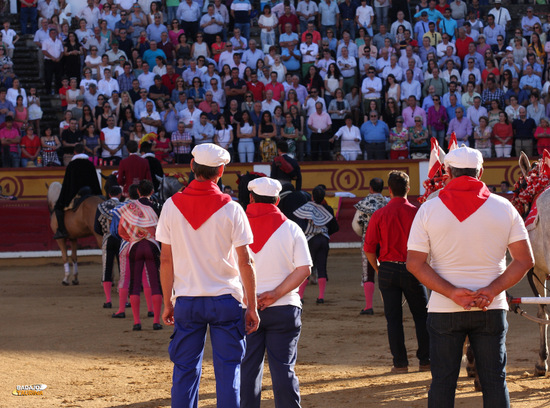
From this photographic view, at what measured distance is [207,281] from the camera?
5496mm

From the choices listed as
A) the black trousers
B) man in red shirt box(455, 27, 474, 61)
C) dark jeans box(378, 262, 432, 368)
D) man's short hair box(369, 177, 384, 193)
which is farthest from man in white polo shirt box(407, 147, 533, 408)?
the black trousers

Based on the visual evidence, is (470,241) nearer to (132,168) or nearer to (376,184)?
(376,184)

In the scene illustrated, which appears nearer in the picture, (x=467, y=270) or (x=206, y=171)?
(x=467, y=270)

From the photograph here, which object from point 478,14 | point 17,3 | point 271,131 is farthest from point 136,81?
point 478,14

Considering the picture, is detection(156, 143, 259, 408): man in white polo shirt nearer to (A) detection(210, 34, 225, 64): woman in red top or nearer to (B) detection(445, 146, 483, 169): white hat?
(B) detection(445, 146, 483, 169): white hat

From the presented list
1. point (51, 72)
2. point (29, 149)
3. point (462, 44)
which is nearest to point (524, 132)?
point (462, 44)

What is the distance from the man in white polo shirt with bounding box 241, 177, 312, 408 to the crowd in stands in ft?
41.6

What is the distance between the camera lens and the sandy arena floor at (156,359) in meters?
7.54

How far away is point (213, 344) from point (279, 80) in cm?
1644

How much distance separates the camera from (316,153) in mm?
19953

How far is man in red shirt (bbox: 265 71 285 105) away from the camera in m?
20.7

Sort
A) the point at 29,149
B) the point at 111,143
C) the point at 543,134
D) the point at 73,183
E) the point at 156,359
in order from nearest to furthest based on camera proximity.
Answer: the point at 156,359 → the point at 73,183 → the point at 543,134 → the point at 111,143 → the point at 29,149

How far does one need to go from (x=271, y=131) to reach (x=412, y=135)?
317cm

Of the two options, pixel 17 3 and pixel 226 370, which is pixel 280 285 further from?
pixel 17 3
